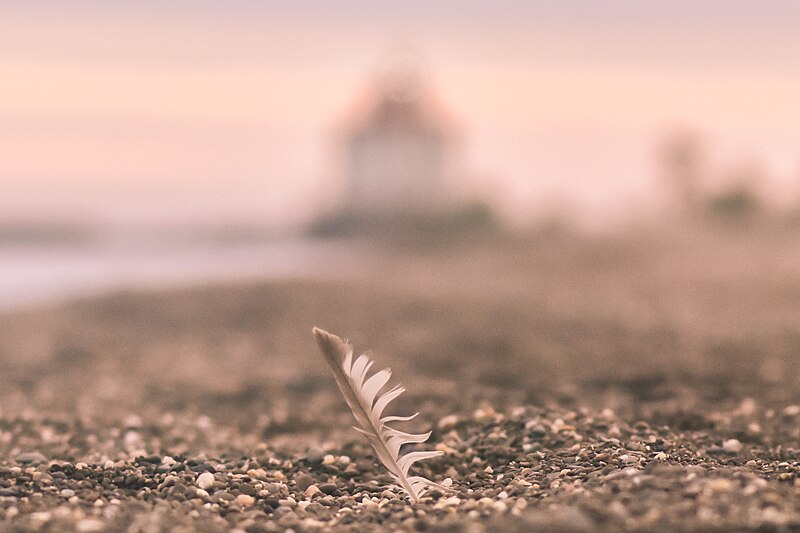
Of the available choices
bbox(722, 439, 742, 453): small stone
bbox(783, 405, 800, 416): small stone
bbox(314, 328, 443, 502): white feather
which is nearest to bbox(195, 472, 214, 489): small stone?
bbox(314, 328, 443, 502): white feather

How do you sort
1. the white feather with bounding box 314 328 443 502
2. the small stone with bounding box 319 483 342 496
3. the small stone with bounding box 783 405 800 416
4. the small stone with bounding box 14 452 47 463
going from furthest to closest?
1. the small stone with bounding box 783 405 800 416
2. the small stone with bounding box 14 452 47 463
3. the small stone with bounding box 319 483 342 496
4. the white feather with bounding box 314 328 443 502

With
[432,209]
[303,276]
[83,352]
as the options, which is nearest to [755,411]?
[83,352]

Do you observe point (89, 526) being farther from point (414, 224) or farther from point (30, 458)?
point (414, 224)

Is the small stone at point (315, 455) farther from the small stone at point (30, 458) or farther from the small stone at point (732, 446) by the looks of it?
the small stone at point (732, 446)

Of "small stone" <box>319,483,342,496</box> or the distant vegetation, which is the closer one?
"small stone" <box>319,483,342,496</box>

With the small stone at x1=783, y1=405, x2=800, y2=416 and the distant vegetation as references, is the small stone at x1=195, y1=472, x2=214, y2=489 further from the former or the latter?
the distant vegetation

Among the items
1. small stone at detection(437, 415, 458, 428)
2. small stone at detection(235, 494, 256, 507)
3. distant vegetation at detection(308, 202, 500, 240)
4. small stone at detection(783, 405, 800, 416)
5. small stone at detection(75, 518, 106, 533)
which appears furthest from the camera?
distant vegetation at detection(308, 202, 500, 240)

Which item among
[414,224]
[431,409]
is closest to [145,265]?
[414,224]

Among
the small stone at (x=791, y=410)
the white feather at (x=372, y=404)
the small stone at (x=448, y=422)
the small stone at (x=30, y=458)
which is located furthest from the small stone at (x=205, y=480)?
the small stone at (x=791, y=410)
